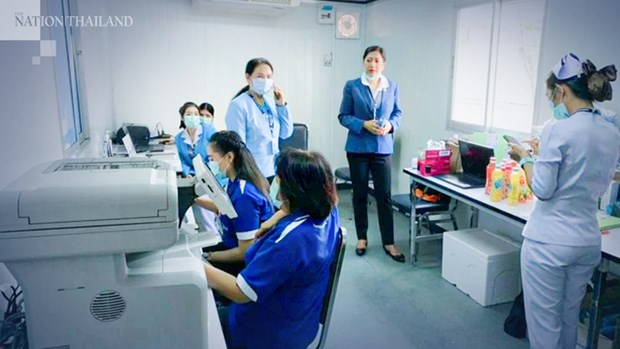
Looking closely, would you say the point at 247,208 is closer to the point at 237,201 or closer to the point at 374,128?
the point at 237,201

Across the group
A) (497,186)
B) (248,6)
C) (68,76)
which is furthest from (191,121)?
(497,186)

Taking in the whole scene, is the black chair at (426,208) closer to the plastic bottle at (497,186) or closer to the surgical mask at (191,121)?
the plastic bottle at (497,186)

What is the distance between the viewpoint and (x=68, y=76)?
277 centimetres

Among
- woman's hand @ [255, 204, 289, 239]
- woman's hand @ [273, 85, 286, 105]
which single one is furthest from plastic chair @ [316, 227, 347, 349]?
woman's hand @ [273, 85, 286, 105]

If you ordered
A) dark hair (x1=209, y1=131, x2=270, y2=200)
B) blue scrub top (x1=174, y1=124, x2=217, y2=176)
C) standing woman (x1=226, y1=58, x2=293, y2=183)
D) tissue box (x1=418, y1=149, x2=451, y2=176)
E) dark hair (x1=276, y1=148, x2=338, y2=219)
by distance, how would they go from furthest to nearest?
blue scrub top (x1=174, y1=124, x2=217, y2=176), tissue box (x1=418, y1=149, x2=451, y2=176), standing woman (x1=226, y1=58, x2=293, y2=183), dark hair (x1=209, y1=131, x2=270, y2=200), dark hair (x1=276, y1=148, x2=338, y2=219)

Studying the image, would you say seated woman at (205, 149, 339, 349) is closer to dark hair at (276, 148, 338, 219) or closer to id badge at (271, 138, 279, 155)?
dark hair at (276, 148, 338, 219)

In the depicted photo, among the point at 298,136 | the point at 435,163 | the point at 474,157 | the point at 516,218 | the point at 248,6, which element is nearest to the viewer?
the point at 516,218

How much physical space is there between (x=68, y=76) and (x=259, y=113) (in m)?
1.19

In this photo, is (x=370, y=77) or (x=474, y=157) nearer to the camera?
(x=474, y=157)

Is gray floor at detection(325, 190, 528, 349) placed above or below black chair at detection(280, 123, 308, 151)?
below

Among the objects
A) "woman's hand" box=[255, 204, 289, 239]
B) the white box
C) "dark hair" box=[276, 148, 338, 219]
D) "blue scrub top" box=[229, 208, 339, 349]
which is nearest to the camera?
"blue scrub top" box=[229, 208, 339, 349]

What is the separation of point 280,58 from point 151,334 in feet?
14.4

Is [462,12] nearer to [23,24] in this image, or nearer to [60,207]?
[23,24]

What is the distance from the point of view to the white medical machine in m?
0.89
